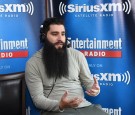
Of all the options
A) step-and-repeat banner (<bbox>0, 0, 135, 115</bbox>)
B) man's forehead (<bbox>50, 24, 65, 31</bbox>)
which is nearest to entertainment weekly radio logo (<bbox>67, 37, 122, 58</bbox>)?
step-and-repeat banner (<bbox>0, 0, 135, 115</bbox>)

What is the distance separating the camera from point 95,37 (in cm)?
282

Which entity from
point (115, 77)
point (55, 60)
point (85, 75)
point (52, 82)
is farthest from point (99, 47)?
point (52, 82)

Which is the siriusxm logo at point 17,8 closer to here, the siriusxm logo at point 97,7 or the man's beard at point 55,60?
the siriusxm logo at point 97,7

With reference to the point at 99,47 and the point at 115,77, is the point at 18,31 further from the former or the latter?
the point at 115,77

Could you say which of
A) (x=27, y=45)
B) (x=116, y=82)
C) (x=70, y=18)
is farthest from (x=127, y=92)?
(x=27, y=45)

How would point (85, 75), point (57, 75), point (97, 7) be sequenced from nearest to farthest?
1. point (57, 75)
2. point (85, 75)
3. point (97, 7)

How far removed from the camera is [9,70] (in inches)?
111

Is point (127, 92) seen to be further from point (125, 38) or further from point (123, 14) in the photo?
point (123, 14)

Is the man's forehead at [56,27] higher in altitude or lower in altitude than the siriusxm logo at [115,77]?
higher

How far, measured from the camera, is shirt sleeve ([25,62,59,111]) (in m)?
2.12

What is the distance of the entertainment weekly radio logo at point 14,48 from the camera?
2.78 m

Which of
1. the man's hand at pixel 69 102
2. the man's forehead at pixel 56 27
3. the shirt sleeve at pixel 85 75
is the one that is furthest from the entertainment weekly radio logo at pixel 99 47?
the man's hand at pixel 69 102

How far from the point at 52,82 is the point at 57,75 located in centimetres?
8

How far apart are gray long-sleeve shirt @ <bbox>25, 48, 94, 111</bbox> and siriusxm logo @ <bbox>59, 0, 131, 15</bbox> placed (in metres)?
0.54
